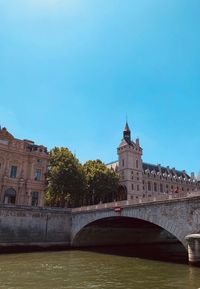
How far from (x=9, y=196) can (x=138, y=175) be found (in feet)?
141

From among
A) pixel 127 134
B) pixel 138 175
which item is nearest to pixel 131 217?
pixel 138 175

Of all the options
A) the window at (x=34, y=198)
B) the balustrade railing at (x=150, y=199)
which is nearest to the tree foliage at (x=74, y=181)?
the window at (x=34, y=198)

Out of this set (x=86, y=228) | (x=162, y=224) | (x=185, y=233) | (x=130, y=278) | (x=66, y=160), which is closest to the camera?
(x=130, y=278)

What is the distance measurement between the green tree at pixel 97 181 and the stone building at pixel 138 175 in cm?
1814

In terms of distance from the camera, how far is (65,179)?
5306cm

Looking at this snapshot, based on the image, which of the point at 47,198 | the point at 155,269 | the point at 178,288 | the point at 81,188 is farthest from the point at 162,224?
the point at 47,198

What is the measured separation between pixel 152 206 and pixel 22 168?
3515 cm

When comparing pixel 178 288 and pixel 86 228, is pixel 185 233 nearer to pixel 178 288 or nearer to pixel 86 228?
pixel 178 288

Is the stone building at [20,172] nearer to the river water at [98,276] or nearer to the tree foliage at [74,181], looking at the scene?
the tree foliage at [74,181]

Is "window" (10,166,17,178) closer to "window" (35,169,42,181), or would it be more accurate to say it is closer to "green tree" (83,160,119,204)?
"window" (35,169,42,181)

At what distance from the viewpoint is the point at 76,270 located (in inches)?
875

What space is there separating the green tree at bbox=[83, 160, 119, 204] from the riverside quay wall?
1751 cm

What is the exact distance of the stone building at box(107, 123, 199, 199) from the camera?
84.2m

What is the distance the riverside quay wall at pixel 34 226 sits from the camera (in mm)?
38938
